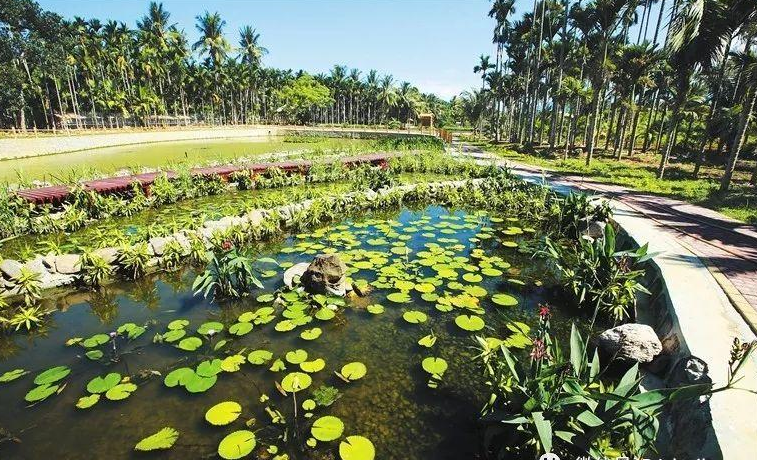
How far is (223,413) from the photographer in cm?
332

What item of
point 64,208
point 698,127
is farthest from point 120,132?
point 698,127

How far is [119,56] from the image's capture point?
3881 centimetres

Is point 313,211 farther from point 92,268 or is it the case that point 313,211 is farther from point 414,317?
point 414,317

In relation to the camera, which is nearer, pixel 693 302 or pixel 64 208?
pixel 693 302

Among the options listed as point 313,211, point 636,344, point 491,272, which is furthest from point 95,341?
point 636,344

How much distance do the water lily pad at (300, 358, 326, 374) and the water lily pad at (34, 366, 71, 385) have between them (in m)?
2.40

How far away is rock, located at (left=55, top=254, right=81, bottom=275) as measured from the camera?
18.9 feet

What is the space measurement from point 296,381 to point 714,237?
808cm

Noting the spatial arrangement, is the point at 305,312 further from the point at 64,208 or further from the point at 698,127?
the point at 698,127

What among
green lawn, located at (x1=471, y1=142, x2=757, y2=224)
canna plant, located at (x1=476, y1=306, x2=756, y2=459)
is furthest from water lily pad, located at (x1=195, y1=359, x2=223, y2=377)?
green lawn, located at (x1=471, y1=142, x2=757, y2=224)

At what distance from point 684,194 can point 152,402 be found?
14.4m

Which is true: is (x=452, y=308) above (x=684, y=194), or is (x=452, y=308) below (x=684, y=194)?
below

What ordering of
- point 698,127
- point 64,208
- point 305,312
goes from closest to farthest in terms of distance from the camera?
point 305,312 < point 64,208 < point 698,127

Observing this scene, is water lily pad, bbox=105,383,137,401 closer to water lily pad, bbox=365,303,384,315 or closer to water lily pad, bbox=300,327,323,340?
water lily pad, bbox=300,327,323,340
